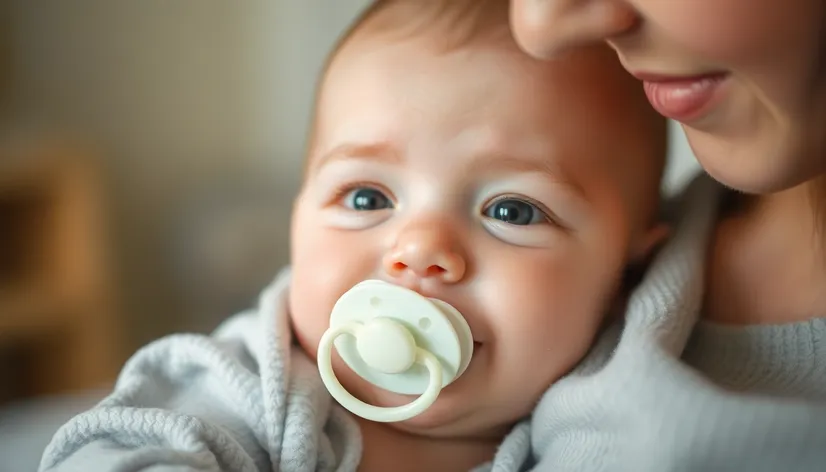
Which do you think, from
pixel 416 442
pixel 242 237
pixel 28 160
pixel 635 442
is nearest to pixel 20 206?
pixel 28 160

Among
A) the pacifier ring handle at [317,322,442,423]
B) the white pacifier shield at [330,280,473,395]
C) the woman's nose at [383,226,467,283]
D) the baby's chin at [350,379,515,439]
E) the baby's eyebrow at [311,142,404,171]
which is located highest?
the baby's eyebrow at [311,142,404,171]

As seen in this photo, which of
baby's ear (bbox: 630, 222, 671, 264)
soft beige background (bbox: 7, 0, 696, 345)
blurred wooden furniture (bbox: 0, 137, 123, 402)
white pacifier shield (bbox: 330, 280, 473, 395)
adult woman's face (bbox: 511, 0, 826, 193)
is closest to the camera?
adult woman's face (bbox: 511, 0, 826, 193)

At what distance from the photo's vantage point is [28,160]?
5.33 ft

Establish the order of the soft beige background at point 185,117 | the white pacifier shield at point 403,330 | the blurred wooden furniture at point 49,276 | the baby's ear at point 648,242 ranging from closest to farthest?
the white pacifier shield at point 403,330 < the baby's ear at point 648,242 < the blurred wooden furniture at point 49,276 < the soft beige background at point 185,117

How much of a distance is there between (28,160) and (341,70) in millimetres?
1112

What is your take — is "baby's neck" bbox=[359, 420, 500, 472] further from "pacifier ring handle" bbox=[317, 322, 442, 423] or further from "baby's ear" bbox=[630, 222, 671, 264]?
"baby's ear" bbox=[630, 222, 671, 264]

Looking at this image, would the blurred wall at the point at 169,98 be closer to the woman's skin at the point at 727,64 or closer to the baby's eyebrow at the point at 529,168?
the baby's eyebrow at the point at 529,168

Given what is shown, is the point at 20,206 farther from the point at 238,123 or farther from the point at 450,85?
the point at 450,85

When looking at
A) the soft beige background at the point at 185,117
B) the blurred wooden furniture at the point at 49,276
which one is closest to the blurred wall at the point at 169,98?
the soft beige background at the point at 185,117

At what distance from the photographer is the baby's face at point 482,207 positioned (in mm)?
651

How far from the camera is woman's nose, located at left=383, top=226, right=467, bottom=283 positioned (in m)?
0.63

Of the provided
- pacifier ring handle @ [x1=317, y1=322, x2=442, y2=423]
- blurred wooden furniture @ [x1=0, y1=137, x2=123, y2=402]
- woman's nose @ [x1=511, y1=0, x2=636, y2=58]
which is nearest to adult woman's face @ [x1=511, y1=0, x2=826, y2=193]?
woman's nose @ [x1=511, y1=0, x2=636, y2=58]

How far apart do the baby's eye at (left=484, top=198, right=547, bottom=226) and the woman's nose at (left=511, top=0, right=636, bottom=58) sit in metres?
0.19

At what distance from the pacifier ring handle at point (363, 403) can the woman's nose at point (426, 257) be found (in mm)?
55
